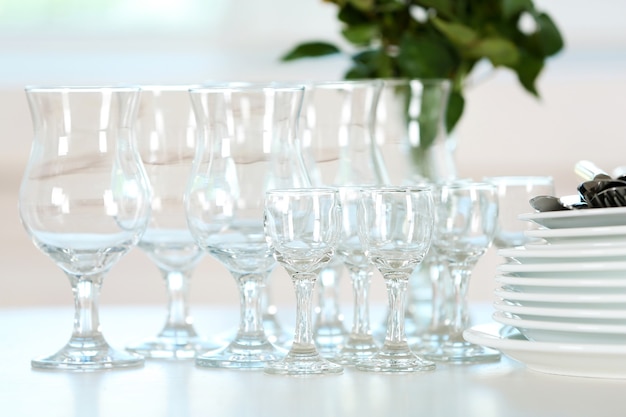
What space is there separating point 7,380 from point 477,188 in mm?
365

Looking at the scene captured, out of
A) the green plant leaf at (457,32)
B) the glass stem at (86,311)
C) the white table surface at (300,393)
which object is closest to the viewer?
the white table surface at (300,393)

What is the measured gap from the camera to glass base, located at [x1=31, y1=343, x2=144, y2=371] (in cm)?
88

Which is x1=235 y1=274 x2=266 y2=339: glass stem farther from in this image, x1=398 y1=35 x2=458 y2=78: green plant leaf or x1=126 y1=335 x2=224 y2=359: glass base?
x1=398 y1=35 x2=458 y2=78: green plant leaf

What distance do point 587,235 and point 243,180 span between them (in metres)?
0.25

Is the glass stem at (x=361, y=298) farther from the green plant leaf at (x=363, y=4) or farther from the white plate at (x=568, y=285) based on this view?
the green plant leaf at (x=363, y=4)

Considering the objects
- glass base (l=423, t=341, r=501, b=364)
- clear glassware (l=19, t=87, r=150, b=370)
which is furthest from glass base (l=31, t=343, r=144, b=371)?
glass base (l=423, t=341, r=501, b=364)

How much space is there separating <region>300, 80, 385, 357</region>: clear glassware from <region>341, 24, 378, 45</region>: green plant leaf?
0.62 ft

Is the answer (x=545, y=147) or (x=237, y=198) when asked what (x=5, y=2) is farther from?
(x=237, y=198)

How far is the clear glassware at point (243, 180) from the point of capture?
0.88 meters

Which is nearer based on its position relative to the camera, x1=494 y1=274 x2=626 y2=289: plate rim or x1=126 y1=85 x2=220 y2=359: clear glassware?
x1=494 y1=274 x2=626 y2=289: plate rim

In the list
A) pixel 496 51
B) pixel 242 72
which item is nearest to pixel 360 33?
pixel 496 51

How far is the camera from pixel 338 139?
103 centimetres

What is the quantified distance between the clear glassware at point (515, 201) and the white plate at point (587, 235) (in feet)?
0.61

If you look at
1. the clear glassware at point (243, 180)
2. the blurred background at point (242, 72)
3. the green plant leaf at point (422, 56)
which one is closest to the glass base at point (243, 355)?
the clear glassware at point (243, 180)
